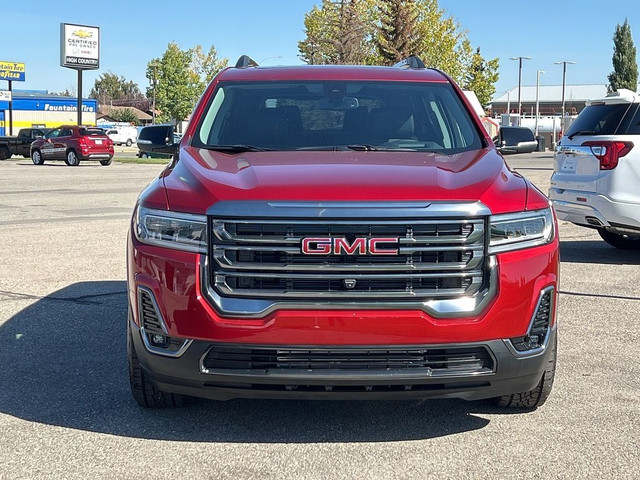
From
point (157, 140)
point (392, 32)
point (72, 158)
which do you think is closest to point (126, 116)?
point (392, 32)

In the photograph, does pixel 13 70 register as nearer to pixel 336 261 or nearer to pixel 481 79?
pixel 481 79

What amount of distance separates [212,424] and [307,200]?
126 cm

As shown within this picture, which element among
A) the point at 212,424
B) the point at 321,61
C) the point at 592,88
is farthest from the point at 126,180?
the point at 592,88

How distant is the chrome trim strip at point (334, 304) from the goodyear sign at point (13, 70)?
79.6m

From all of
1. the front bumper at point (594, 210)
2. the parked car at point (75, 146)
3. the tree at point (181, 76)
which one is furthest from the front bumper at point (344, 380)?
the tree at point (181, 76)

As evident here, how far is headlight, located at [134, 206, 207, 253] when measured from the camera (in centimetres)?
373

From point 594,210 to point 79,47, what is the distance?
5471cm

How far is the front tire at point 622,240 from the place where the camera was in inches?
420

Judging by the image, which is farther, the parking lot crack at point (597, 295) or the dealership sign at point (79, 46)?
the dealership sign at point (79, 46)

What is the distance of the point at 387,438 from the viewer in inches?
159

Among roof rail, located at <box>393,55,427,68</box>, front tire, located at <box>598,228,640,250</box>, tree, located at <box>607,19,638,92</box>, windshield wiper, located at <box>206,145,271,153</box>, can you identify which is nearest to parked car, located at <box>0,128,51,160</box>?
front tire, located at <box>598,228,640,250</box>

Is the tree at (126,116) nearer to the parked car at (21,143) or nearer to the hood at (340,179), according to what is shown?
the parked car at (21,143)

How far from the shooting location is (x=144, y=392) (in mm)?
4258

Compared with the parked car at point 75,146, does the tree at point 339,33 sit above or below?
above
